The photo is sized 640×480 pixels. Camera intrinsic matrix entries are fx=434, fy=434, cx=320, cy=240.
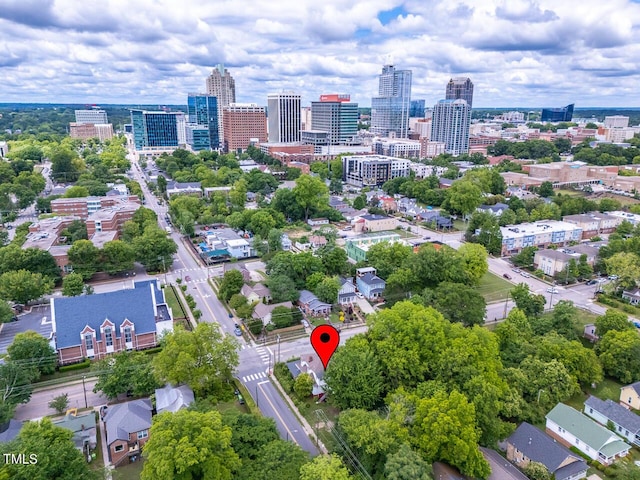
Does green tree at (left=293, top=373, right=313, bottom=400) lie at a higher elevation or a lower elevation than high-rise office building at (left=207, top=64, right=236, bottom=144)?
lower

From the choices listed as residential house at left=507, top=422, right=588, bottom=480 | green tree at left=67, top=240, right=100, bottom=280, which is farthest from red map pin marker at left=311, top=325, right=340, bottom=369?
green tree at left=67, top=240, right=100, bottom=280

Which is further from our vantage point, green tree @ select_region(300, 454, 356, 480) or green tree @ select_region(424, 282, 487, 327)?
green tree @ select_region(424, 282, 487, 327)

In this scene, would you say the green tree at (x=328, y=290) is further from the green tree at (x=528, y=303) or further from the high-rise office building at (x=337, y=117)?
the high-rise office building at (x=337, y=117)

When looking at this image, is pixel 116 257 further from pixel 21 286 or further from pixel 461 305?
pixel 461 305

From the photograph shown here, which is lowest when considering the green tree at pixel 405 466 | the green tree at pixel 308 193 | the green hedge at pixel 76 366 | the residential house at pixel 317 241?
the green hedge at pixel 76 366

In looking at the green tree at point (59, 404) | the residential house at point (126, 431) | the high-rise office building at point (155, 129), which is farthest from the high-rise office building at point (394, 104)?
the residential house at point (126, 431)

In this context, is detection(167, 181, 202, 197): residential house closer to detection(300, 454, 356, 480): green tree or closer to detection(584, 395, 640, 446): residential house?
detection(300, 454, 356, 480): green tree
